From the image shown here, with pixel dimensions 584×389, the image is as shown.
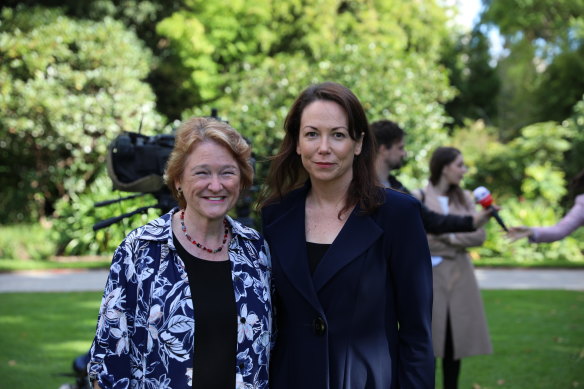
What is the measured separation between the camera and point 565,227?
191 inches

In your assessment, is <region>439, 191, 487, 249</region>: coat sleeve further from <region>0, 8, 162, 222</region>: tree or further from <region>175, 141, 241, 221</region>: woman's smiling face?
<region>0, 8, 162, 222</region>: tree

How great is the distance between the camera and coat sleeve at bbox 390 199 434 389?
254 cm

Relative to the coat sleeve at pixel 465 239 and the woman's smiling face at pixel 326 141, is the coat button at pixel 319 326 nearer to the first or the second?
the woman's smiling face at pixel 326 141

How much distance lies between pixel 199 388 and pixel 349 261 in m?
0.69

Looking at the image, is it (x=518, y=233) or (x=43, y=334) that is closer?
(x=518, y=233)

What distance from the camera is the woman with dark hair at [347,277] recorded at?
2.51 metres

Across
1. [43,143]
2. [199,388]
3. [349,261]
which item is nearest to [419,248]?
[349,261]

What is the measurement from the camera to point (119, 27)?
18703mm

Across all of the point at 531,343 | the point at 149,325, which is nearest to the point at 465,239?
the point at 531,343

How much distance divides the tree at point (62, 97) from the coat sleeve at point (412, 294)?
574 inches

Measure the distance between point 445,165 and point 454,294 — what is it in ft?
3.29

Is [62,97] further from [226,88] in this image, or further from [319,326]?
[319,326]

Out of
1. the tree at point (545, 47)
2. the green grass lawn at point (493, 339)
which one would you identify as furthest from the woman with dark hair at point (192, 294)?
the tree at point (545, 47)

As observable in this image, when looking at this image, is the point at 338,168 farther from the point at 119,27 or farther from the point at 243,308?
the point at 119,27
